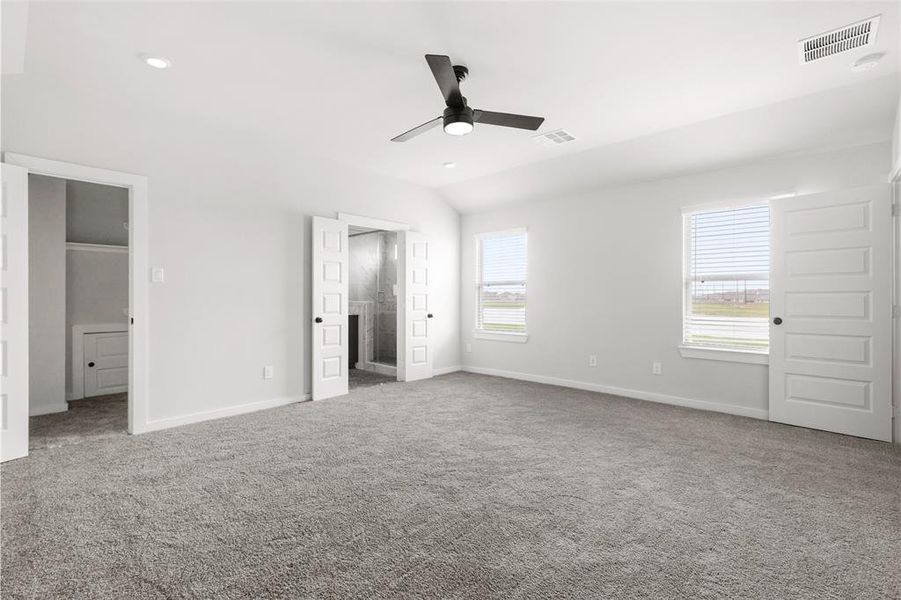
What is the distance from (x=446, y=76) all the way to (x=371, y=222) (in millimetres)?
3040

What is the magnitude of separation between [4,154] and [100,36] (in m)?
1.23

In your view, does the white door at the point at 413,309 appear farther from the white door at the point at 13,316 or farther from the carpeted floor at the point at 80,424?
the white door at the point at 13,316

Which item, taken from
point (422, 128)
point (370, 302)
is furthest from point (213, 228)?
point (370, 302)

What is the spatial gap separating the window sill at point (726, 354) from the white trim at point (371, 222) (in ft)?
12.0

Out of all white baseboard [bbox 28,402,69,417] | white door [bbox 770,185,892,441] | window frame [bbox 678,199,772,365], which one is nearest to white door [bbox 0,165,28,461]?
white baseboard [bbox 28,402,69,417]

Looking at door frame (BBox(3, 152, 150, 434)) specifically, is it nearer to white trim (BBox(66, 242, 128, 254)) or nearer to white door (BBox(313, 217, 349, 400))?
white door (BBox(313, 217, 349, 400))

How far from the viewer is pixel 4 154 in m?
3.12

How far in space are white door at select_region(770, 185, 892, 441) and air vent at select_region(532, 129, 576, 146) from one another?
199cm

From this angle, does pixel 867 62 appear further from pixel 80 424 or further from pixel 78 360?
pixel 78 360

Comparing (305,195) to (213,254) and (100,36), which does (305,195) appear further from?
(100,36)

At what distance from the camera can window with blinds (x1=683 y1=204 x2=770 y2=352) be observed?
168 inches

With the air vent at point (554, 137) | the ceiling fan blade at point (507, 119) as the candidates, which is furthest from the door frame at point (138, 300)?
the air vent at point (554, 137)

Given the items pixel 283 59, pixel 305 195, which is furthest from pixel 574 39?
pixel 305 195

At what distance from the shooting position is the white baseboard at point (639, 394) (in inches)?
168
